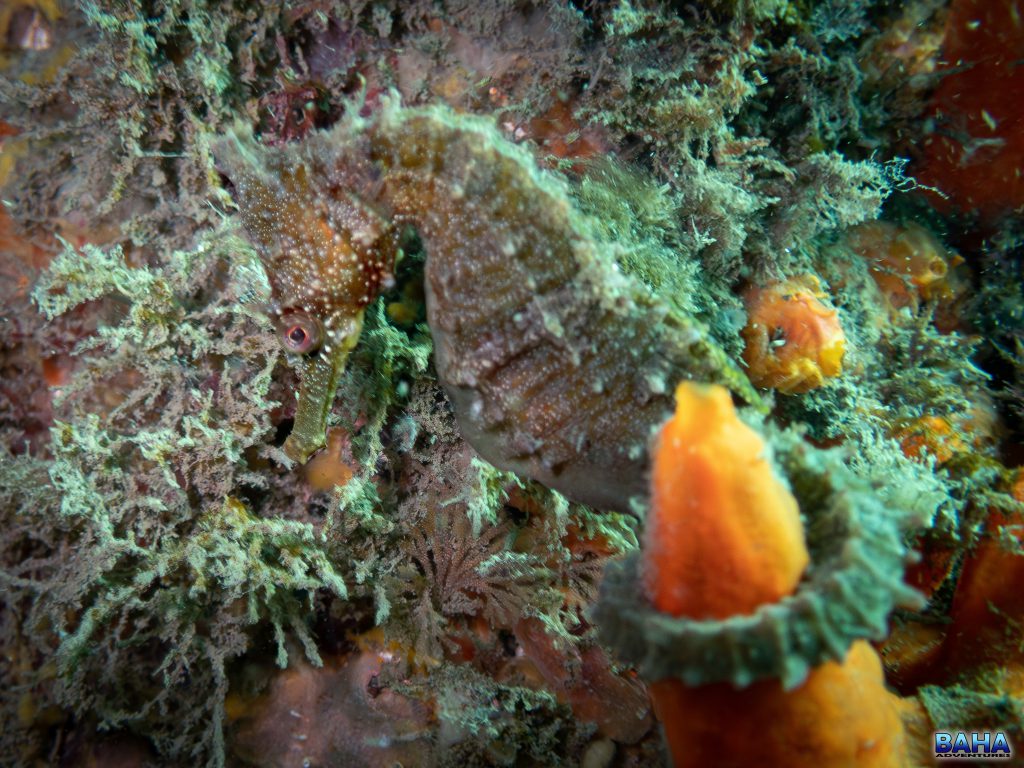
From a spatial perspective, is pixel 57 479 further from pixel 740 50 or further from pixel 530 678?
pixel 740 50

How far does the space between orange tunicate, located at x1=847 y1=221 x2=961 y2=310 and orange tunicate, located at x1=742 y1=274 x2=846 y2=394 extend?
88 cm

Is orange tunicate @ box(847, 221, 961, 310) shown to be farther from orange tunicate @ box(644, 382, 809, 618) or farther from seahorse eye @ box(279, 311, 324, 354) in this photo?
seahorse eye @ box(279, 311, 324, 354)

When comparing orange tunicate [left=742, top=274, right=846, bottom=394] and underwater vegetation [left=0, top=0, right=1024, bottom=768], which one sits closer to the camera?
underwater vegetation [left=0, top=0, right=1024, bottom=768]

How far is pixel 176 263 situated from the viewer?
10.3 feet

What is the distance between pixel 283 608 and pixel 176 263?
225 centimetres

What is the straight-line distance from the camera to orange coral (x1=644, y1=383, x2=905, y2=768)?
1.62 metres

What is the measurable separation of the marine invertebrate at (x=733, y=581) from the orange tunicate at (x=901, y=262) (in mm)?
2927

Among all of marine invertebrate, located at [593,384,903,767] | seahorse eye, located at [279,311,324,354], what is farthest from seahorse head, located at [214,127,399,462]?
marine invertebrate, located at [593,384,903,767]

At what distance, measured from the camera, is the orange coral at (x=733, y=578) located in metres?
1.62

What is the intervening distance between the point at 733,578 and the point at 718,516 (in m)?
0.21

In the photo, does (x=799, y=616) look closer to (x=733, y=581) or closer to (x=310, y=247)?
(x=733, y=581)

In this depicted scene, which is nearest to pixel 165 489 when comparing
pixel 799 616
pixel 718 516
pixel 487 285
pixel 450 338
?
pixel 450 338

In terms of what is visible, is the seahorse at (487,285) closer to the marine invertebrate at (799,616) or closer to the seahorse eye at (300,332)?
the seahorse eye at (300,332)

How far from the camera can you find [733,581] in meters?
1.66
